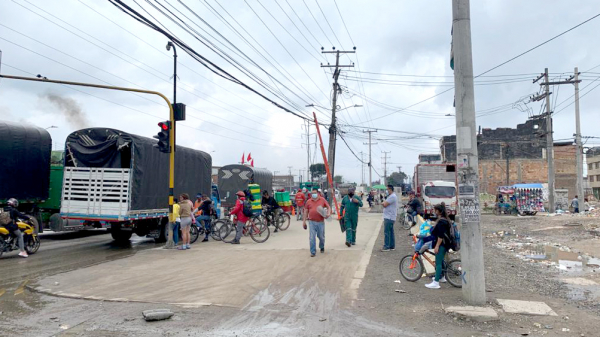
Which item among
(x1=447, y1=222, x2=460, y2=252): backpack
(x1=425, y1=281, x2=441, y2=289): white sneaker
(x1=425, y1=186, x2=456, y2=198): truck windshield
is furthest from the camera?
(x1=425, y1=186, x2=456, y2=198): truck windshield

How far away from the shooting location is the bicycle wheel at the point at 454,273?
794 centimetres

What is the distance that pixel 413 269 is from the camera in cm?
859

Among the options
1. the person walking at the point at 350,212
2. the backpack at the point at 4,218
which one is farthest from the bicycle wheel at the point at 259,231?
the backpack at the point at 4,218

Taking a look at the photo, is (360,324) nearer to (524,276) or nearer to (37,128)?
(524,276)

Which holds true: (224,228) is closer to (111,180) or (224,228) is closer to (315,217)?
(111,180)

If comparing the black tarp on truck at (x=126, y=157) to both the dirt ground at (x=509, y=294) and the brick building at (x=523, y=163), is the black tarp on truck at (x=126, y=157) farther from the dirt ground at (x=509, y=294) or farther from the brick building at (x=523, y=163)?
the brick building at (x=523, y=163)

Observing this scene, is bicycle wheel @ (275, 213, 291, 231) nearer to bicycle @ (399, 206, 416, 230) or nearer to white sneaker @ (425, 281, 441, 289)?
bicycle @ (399, 206, 416, 230)

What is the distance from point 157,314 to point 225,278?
2782mm

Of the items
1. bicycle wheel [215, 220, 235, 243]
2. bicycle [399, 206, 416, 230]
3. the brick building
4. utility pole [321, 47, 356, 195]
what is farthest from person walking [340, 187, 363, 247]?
the brick building

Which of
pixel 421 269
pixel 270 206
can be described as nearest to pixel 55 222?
pixel 270 206

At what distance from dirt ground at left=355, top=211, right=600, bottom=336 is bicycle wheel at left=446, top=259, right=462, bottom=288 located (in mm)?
126

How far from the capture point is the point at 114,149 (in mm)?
13672

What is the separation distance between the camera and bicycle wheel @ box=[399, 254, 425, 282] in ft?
27.9

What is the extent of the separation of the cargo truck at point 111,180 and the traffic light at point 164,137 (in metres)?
0.86
